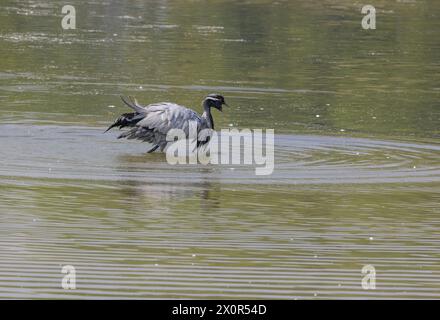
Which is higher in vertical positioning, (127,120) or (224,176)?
(127,120)

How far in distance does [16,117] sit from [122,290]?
9.54 metres

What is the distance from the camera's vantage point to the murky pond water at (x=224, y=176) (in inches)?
437

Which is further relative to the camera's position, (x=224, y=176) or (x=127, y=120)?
(x=127, y=120)

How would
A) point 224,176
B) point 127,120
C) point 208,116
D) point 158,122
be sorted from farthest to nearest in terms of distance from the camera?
point 208,116 → point 127,120 → point 158,122 → point 224,176

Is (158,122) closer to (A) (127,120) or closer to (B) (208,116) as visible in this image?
(A) (127,120)

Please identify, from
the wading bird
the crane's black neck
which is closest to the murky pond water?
the wading bird

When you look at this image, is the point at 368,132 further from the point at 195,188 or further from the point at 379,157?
the point at 195,188

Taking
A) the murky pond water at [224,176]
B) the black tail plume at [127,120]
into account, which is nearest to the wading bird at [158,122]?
the black tail plume at [127,120]

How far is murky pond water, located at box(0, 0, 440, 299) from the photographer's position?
1111 centimetres

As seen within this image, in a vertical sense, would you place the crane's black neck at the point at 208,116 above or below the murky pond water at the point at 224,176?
above

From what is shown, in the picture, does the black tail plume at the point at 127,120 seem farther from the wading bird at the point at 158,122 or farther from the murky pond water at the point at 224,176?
the murky pond water at the point at 224,176

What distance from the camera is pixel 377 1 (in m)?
44.4

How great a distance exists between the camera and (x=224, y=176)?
A: 1559cm

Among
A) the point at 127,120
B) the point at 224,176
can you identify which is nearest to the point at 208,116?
the point at 127,120
